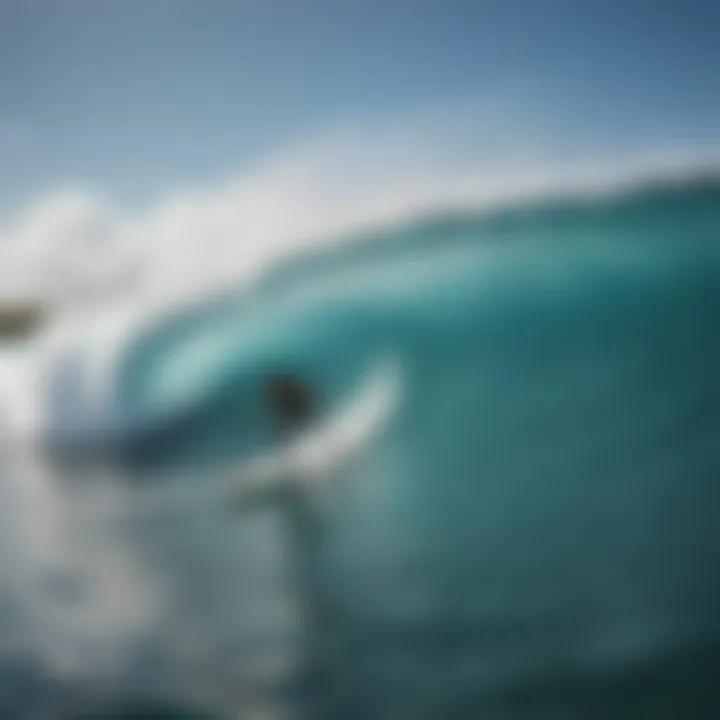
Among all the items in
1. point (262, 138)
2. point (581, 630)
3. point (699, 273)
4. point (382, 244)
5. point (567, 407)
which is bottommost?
point (581, 630)

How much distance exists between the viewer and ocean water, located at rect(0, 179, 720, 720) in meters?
1.14

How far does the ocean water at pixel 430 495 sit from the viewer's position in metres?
1.14

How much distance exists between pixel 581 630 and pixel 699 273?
0.57 metres

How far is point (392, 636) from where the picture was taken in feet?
3.77

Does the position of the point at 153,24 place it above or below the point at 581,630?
above

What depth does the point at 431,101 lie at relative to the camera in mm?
1203

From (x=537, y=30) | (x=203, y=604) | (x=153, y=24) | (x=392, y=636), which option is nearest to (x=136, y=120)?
(x=153, y=24)

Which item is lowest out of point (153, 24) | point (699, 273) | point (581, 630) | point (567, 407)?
point (581, 630)

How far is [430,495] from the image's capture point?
1158 millimetres

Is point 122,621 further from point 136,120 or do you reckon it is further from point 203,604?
point 136,120

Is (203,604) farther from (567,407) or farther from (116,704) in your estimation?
(567,407)

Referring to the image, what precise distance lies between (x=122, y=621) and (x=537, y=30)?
1.12m

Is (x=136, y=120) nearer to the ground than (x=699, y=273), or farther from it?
farther from it

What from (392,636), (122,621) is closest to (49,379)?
(122,621)
